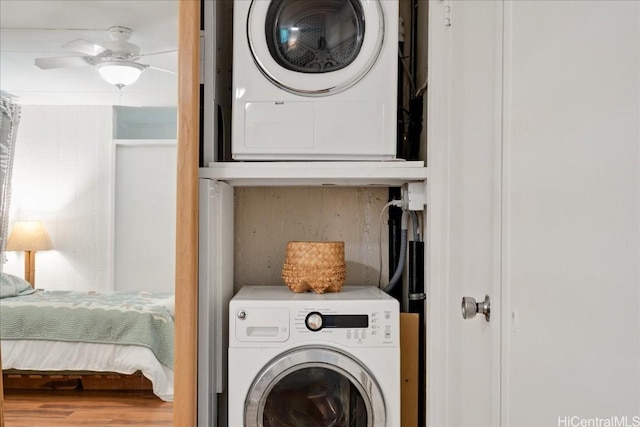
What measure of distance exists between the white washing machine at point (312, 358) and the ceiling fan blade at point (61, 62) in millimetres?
1318

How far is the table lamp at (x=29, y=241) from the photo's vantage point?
2514mm

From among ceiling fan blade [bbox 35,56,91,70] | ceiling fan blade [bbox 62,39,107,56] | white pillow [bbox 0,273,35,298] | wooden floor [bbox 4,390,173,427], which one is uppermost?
ceiling fan blade [bbox 62,39,107,56]

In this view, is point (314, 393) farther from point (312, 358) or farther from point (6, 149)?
point (6, 149)

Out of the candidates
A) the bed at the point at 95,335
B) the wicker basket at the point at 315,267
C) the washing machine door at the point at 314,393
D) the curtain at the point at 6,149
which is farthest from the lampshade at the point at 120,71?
the washing machine door at the point at 314,393

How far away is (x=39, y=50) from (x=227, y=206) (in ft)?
3.84

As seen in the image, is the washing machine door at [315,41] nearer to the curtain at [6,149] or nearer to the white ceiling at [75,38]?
the white ceiling at [75,38]

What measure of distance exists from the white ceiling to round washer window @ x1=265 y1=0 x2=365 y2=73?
1.64 ft

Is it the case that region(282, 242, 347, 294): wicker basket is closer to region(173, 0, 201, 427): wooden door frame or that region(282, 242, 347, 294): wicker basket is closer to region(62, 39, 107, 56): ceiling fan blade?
region(173, 0, 201, 427): wooden door frame

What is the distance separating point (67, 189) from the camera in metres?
2.51

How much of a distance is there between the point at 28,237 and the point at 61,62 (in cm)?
79

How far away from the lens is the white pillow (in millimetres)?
2476
